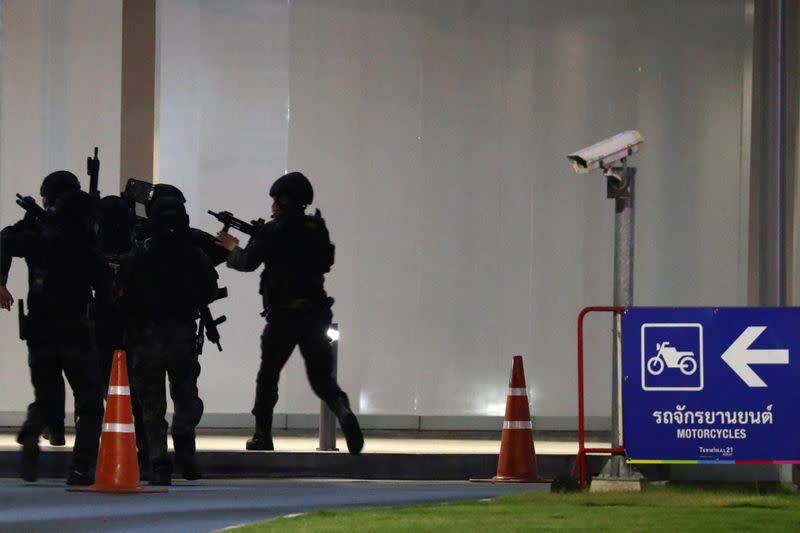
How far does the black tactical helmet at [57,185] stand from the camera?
12703mm

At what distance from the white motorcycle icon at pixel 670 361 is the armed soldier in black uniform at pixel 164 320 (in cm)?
286

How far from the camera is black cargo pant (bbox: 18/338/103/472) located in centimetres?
1253

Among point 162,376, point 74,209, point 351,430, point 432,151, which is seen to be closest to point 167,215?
point 74,209

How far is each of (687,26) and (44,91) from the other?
18.5 ft

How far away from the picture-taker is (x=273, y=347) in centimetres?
1376

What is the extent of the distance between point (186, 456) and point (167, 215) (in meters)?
1.53

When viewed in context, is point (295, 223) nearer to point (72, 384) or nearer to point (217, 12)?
point (72, 384)

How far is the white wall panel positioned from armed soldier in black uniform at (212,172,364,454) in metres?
3.97

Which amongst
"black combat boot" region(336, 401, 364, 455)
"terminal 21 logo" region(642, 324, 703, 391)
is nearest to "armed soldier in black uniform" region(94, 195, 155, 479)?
"black combat boot" region(336, 401, 364, 455)

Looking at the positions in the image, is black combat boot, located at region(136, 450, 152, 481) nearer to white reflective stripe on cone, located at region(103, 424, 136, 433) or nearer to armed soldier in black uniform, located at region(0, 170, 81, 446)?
armed soldier in black uniform, located at region(0, 170, 81, 446)

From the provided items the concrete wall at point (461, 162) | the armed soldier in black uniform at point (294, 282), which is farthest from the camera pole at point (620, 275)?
the concrete wall at point (461, 162)

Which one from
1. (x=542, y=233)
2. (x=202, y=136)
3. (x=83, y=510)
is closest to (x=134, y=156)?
(x=202, y=136)

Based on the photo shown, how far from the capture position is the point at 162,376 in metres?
12.8

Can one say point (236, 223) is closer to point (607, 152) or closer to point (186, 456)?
point (186, 456)
